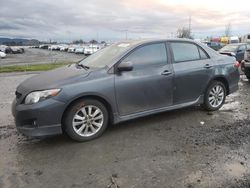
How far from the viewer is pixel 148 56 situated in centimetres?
551

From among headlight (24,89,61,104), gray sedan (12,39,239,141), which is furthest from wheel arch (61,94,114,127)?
headlight (24,89,61,104)

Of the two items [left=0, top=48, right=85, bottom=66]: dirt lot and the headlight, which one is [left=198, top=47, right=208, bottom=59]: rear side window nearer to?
the headlight

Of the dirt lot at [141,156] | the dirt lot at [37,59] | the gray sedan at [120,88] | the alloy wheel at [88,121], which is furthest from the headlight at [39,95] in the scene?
the dirt lot at [37,59]

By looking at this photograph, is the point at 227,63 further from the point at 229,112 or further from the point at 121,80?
the point at 121,80

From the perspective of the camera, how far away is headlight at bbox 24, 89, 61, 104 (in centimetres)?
448

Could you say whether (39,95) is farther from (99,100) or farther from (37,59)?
(37,59)

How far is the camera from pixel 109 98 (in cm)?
493

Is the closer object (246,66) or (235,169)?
(235,169)

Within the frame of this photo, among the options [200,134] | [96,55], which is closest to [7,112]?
[96,55]

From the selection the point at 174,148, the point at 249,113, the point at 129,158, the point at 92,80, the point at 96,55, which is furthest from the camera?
the point at 249,113

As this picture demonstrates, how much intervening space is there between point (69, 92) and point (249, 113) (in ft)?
13.1

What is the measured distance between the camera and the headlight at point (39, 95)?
4477 millimetres

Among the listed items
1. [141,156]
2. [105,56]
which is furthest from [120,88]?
[141,156]

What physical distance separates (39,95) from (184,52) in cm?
302
